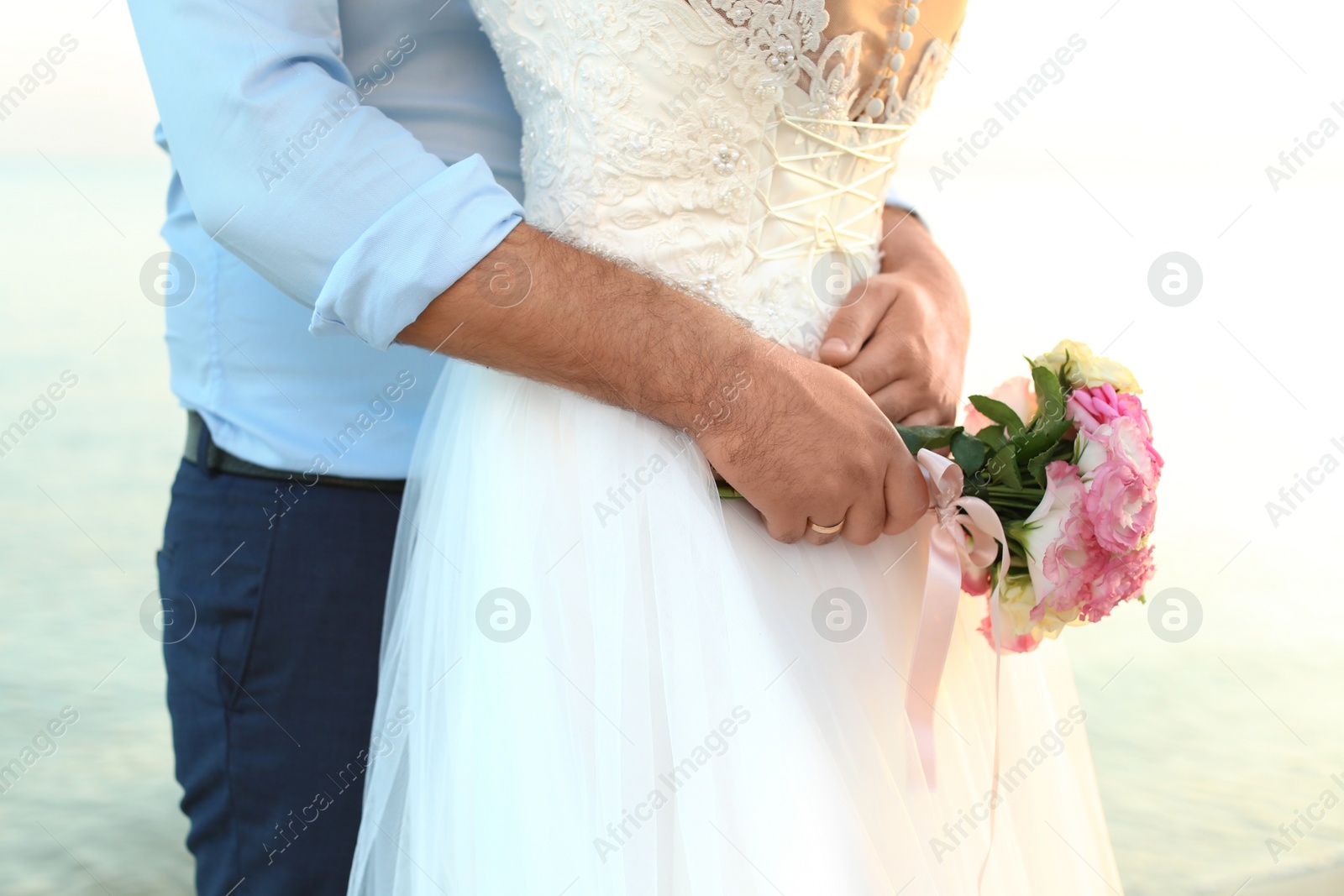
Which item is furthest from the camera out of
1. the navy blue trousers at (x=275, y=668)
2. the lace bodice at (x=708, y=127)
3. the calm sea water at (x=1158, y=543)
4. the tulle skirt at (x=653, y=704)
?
the calm sea water at (x=1158, y=543)

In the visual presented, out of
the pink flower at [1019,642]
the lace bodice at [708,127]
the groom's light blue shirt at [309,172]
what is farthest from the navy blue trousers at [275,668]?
the pink flower at [1019,642]

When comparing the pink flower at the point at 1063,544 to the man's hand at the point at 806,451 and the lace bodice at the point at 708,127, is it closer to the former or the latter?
the man's hand at the point at 806,451

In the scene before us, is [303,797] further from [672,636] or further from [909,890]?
[909,890]

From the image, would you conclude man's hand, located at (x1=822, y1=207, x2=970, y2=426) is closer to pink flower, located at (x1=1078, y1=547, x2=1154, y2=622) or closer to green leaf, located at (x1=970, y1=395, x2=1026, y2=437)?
green leaf, located at (x1=970, y1=395, x2=1026, y2=437)

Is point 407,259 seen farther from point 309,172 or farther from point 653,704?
point 653,704

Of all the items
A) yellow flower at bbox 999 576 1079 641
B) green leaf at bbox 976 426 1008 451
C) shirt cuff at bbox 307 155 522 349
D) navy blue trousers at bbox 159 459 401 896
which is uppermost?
green leaf at bbox 976 426 1008 451

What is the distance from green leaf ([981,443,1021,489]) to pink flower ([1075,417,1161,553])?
0.06 m

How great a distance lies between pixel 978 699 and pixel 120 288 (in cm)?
831

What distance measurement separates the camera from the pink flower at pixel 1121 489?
72 centimetres

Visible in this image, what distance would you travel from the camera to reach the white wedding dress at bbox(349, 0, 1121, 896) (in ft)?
2.16

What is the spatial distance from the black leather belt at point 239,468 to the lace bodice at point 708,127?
1.15 feet

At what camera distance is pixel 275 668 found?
3.17ft

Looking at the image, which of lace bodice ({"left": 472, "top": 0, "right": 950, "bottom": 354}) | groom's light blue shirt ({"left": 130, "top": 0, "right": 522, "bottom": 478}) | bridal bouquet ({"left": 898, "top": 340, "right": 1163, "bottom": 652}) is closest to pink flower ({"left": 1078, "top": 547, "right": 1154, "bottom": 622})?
bridal bouquet ({"left": 898, "top": 340, "right": 1163, "bottom": 652})

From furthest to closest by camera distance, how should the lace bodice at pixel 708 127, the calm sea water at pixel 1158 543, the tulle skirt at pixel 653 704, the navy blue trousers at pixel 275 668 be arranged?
1. the calm sea water at pixel 1158 543
2. the navy blue trousers at pixel 275 668
3. the lace bodice at pixel 708 127
4. the tulle skirt at pixel 653 704
